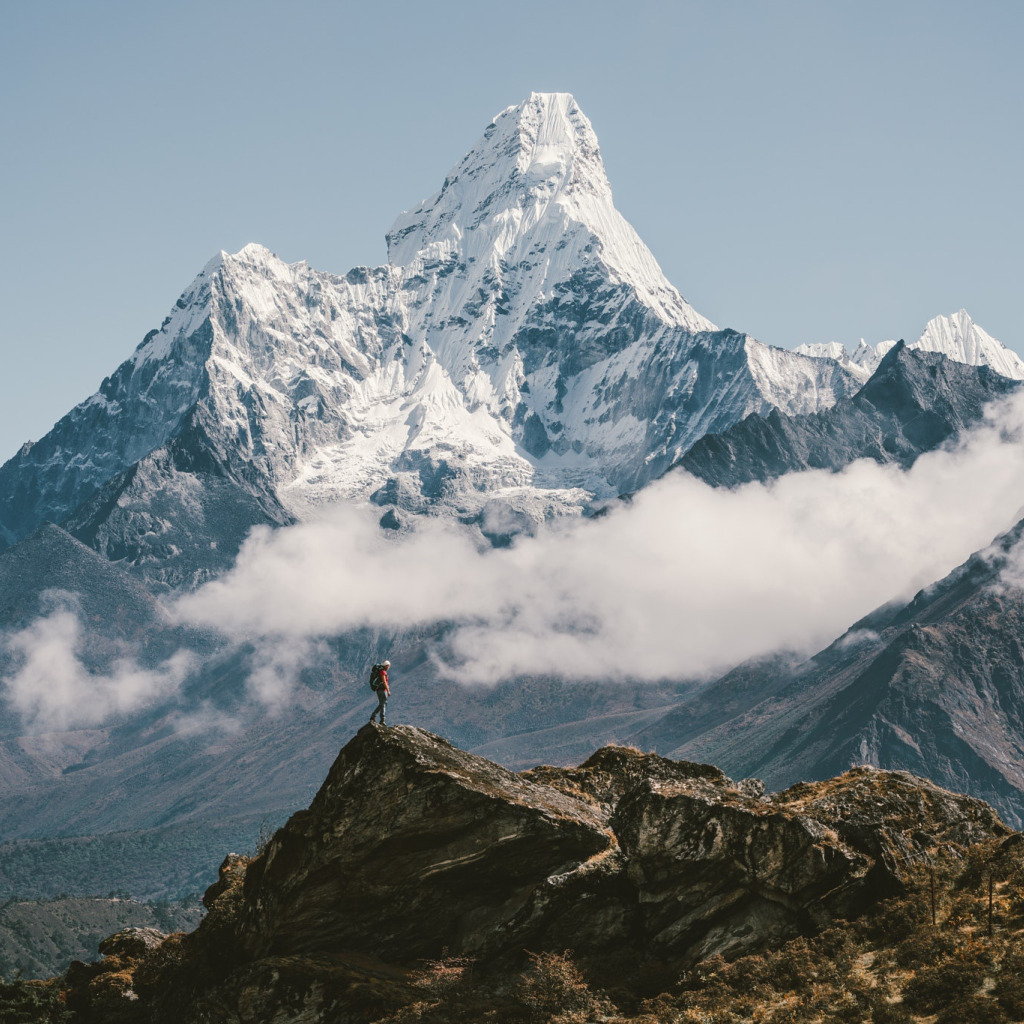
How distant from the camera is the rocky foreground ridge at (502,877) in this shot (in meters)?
61.9

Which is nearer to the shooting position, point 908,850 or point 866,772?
point 908,850

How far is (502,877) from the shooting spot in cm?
6512

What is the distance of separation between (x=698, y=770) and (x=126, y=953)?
3267 cm

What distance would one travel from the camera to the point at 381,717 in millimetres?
69000

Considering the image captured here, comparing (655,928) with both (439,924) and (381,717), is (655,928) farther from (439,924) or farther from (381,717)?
(381,717)

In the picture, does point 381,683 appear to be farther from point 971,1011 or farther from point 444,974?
point 971,1011

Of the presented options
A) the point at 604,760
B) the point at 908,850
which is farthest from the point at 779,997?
the point at 604,760

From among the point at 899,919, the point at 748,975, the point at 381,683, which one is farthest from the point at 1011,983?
the point at 381,683

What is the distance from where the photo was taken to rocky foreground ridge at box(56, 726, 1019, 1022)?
6188 cm

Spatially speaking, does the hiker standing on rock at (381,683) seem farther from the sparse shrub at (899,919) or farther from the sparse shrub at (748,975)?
the sparse shrub at (899,919)

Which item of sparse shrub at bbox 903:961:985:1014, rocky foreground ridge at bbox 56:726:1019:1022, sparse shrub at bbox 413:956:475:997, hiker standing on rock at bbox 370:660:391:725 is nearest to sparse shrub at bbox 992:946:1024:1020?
sparse shrub at bbox 903:961:985:1014

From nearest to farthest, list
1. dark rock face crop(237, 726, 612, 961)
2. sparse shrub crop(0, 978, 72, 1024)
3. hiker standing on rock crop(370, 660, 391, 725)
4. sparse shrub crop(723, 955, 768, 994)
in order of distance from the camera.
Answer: sparse shrub crop(723, 955, 768, 994), dark rock face crop(237, 726, 612, 961), sparse shrub crop(0, 978, 72, 1024), hiker standing on rock crop(370, 660, 391, 725)

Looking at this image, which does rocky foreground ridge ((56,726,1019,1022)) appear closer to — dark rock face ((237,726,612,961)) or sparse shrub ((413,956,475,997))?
dark rock face ((237,726,612,961))

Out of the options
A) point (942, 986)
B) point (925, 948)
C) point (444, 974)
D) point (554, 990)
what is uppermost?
point (444, 974)
